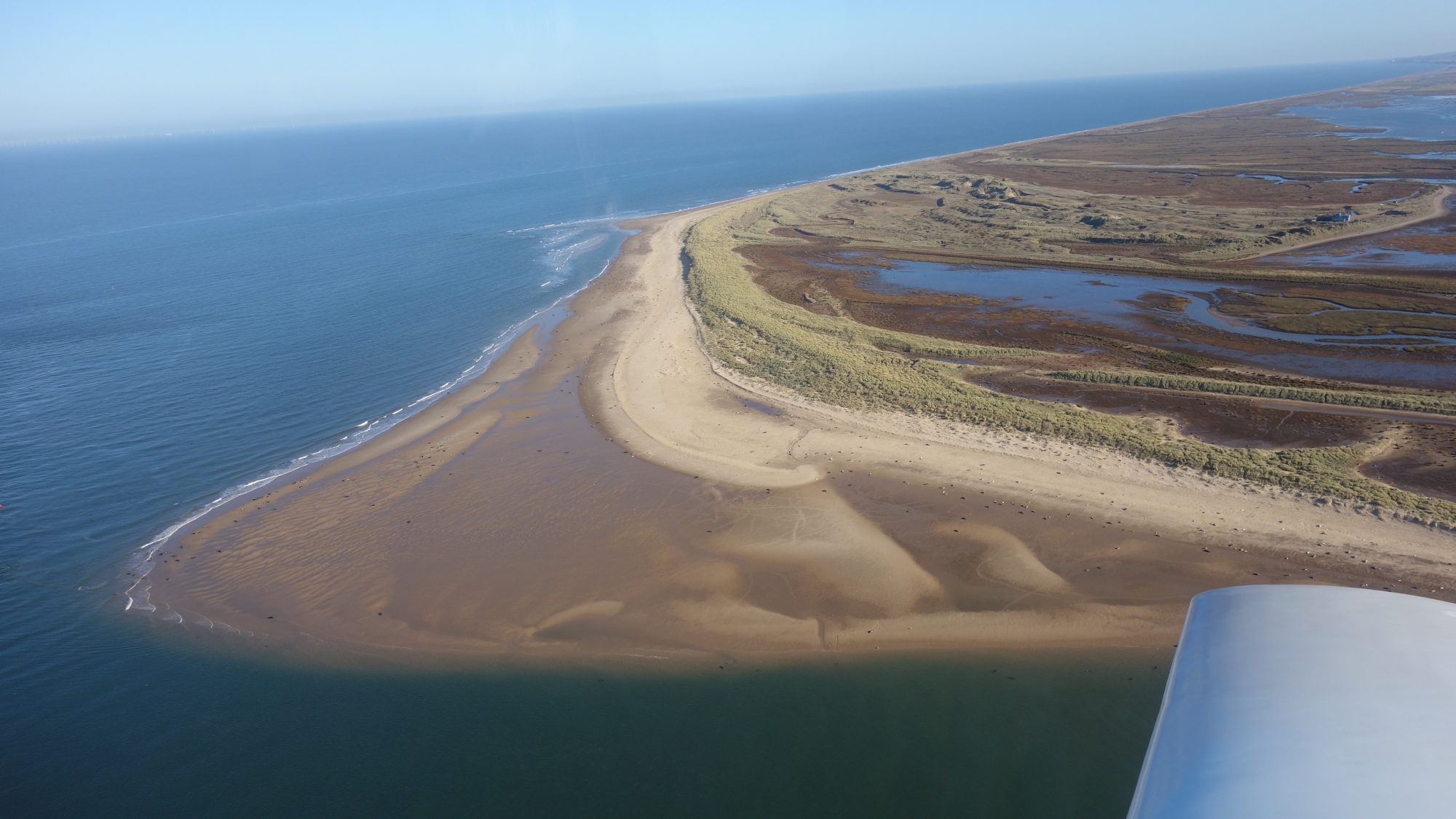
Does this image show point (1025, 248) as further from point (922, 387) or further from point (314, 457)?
point (314, 457)

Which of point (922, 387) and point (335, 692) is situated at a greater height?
point (922, 387)

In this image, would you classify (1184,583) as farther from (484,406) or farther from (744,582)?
(484,406)

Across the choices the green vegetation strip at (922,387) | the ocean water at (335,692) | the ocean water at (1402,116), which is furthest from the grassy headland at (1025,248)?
the ocean water at (1402,116)

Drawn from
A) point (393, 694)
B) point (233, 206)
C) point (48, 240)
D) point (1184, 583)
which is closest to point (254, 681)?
point (393, 694)

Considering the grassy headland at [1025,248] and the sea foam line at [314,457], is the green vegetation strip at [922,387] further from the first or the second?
the sea foam line at [314,457]

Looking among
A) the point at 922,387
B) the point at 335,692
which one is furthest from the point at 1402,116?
the point at 335,692
